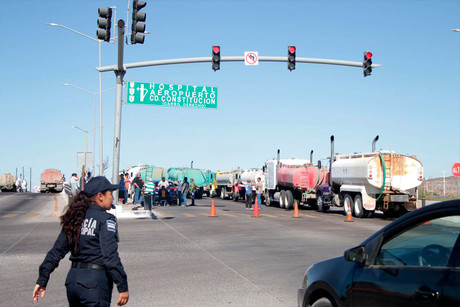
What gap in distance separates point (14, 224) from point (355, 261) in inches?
766

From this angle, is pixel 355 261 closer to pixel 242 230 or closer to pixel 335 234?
pixel 335 234

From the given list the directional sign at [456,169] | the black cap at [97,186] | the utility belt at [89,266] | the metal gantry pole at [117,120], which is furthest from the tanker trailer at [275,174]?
the utility belt at [89,266]

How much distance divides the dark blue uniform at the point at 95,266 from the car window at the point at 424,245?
83.0 inches

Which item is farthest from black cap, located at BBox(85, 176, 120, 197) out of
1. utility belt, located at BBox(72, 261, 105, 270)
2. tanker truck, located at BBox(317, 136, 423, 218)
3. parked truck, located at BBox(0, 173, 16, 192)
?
parked truck, located at BBox(0, 173, 16, 192)

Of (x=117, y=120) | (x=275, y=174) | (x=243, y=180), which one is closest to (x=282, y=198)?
(x=275, y=174)

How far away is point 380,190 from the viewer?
1021 inches

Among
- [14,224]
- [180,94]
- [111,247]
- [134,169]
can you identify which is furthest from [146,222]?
[134,169]

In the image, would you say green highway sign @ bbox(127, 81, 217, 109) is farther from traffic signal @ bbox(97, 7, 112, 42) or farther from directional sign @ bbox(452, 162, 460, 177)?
directional sign @ bbox(452, 162, 460, 177)

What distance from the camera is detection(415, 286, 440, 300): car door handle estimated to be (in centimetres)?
376

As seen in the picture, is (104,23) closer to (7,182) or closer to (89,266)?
(89,266)

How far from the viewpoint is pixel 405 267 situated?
4246 millimetres

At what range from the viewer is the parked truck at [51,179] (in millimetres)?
75250

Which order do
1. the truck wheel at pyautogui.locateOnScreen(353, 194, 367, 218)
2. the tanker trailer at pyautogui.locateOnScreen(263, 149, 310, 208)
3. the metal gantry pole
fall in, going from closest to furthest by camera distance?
the metal gantry pole
the truck wheel at pyautogui.locateOnScreen(353, 194, 367, 218)
the tanker trailer at pyautogui.locateOnScreen(263, 149, 310, 208)

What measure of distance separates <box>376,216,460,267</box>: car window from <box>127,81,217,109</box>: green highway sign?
22.4 meters
